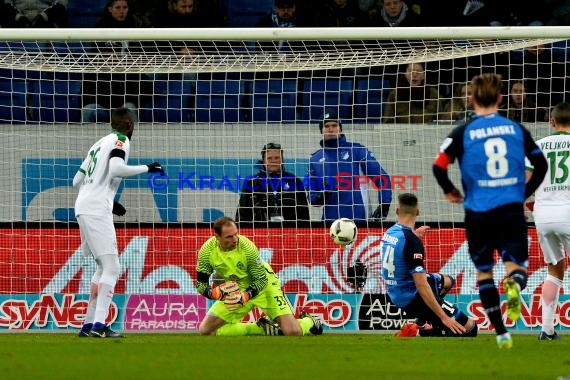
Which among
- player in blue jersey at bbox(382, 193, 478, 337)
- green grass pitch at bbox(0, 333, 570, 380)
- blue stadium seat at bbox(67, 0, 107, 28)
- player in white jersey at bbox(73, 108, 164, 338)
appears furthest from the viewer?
blue stadium seat at bbox(67, 0, 107, 28)

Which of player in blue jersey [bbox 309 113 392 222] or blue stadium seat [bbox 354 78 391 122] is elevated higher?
blue stadium seat [bbox 354 78 391 122]

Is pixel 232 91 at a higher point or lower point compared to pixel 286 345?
higher

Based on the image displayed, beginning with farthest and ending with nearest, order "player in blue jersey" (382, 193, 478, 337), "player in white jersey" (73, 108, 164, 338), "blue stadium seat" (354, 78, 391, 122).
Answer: "blue stadium seat" (354, 78, 391, 122) → "player in blue jersey" (382, 193, 478, 337) → "player in white jersey" (73, 108, 164, 338)

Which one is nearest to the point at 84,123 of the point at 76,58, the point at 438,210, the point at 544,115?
the point at 76,58

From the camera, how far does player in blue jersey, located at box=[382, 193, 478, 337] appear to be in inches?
527

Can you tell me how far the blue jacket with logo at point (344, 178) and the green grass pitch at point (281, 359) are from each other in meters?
3.76

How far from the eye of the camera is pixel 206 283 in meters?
13.9

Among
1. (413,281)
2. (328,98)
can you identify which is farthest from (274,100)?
(413,281)

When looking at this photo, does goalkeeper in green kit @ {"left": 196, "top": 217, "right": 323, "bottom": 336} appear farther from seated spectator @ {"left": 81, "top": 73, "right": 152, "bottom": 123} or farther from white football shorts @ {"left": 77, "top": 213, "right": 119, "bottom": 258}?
seated spectator @ {"left": 81, "top": 73, "right": 152, "bottom": 123}

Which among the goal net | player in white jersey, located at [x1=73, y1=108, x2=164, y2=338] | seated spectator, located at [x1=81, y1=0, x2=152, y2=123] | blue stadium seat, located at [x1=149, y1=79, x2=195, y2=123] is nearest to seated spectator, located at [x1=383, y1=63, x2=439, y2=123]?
the goal net

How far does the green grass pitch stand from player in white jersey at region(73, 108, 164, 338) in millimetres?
718

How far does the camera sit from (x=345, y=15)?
1942 cm

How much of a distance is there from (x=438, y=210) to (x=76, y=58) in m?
4.98

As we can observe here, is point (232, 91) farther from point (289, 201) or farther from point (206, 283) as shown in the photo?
point (206, 283)
